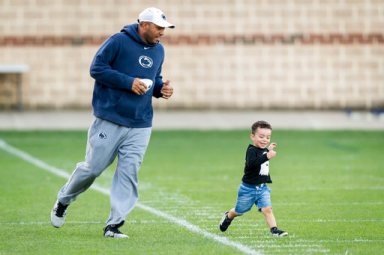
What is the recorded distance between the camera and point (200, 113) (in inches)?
1125

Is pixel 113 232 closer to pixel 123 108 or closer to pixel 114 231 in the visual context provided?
pixel 114 231

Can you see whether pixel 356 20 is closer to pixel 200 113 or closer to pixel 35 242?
pixel 200 113

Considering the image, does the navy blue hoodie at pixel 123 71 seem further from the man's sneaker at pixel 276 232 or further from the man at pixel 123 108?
the man's sneaker at pixel 276 232

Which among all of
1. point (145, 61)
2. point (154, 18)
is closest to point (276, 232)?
point (145, 61)

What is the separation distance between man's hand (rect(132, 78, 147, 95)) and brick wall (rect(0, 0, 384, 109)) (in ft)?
58.5

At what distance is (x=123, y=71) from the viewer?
35.4ft

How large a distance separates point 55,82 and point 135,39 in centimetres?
1807

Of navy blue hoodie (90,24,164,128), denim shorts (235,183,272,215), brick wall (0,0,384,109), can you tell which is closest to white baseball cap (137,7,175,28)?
navy blue hoodie (90,24,164,128)

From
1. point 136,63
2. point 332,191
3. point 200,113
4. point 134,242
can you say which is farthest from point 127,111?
point 200,113

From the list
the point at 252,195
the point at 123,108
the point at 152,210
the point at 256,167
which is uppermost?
the point at 123,108

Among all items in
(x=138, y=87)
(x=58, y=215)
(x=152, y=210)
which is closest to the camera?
(x=138, y=87)

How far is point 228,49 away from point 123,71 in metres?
18.4

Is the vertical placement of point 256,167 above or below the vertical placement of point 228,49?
above

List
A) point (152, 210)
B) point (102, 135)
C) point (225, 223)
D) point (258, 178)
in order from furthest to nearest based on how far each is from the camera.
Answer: point (152, 210) < point (225, 223) < point (102, 135) < point (258, 178)
